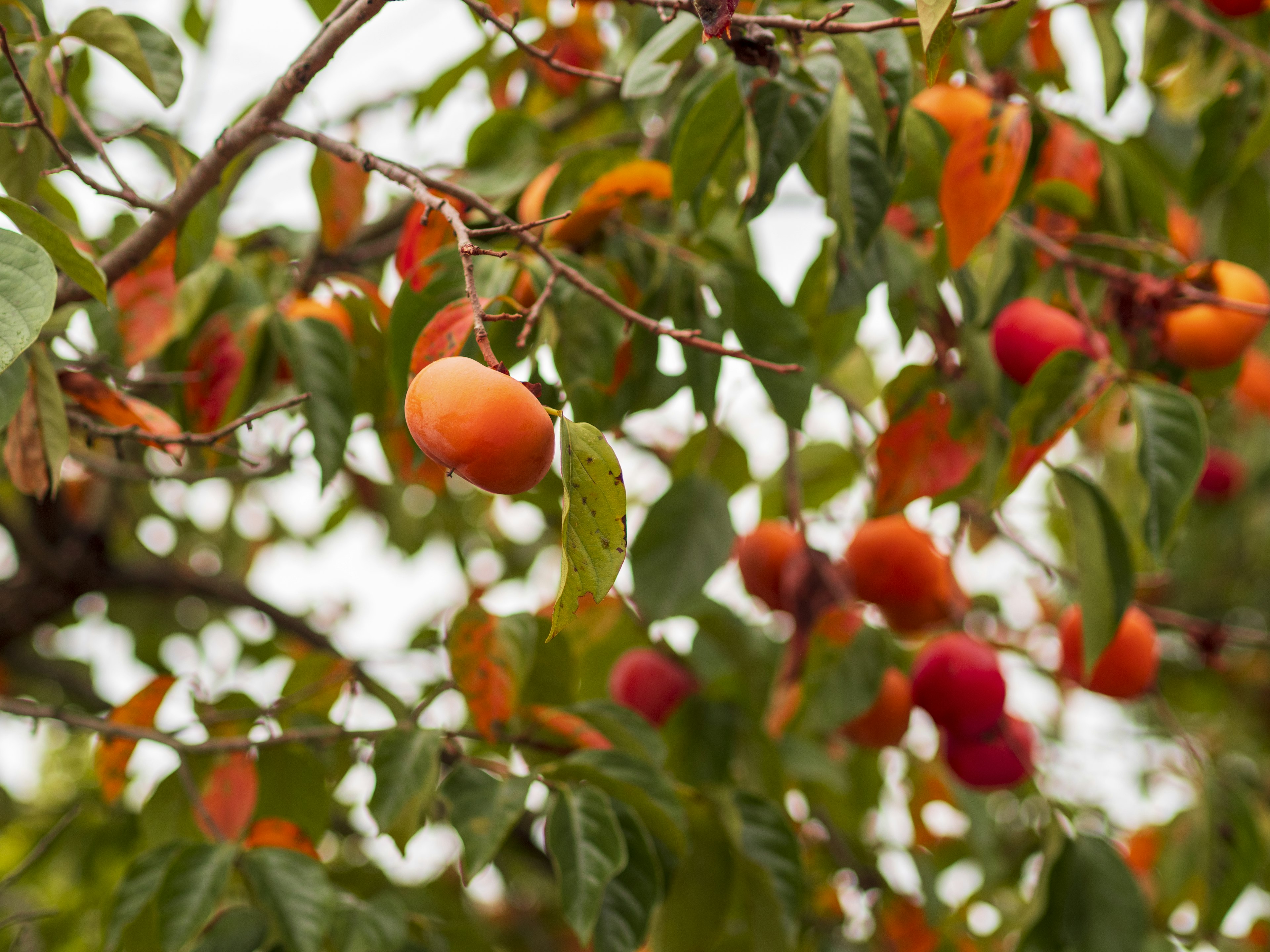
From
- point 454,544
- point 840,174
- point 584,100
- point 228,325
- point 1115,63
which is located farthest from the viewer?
point 454,544

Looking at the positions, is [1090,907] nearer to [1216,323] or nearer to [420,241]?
[1216,323]

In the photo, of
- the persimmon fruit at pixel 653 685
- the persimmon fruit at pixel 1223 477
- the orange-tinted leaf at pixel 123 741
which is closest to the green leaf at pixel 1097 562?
the persimmon fruit at pixel 653 685

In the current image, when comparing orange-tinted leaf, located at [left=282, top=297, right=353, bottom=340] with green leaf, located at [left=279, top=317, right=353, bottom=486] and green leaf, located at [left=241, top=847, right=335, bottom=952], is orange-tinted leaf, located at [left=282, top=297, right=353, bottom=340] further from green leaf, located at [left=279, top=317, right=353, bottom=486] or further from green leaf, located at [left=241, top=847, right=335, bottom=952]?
green leaf, located at [left=241, top=847, right=335, bottom=952]

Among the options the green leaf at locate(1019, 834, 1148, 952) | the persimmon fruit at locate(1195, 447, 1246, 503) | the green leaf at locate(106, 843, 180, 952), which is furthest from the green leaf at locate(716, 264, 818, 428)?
the persimmon fruit at locate(1195, 447, 1246, 503)

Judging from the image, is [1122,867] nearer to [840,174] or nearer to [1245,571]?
[840,174]

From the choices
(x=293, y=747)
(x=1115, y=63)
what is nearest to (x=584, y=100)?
(x=1115, y=63)

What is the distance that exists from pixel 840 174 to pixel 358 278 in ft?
2.03

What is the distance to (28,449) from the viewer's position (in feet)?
2.66

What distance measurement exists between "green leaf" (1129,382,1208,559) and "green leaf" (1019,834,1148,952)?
416 millimetres

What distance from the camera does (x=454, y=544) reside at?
1993 mm

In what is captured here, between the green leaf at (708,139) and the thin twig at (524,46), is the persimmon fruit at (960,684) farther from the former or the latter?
the thin twig at (524,46)

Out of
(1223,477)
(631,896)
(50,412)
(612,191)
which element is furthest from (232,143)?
(1223,477)

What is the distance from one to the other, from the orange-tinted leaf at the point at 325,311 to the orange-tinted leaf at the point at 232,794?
1.50 feet

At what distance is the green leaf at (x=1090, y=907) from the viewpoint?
1055 millimetres
